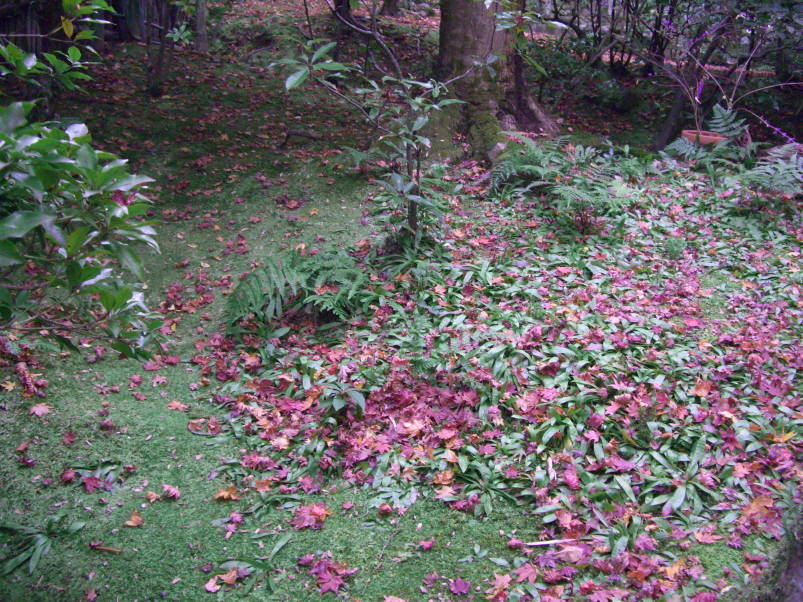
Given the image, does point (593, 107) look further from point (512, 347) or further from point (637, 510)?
point (637, 510)

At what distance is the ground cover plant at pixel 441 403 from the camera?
2.57 m

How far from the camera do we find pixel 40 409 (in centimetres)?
339

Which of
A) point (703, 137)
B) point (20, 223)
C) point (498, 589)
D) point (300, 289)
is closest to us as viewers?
point (20, 223)

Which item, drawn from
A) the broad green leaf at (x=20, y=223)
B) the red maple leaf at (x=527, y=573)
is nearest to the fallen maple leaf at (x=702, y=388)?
the red maple leaf at (x=527, y=573)

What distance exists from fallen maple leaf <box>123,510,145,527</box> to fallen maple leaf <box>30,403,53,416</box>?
1001 mm

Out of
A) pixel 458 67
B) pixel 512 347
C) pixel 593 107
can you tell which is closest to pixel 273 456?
pixel 512 347

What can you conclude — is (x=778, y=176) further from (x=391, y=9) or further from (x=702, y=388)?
(x=391, y=9)

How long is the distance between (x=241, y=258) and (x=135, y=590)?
10.2 feet

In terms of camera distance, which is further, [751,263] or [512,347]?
[751,263]

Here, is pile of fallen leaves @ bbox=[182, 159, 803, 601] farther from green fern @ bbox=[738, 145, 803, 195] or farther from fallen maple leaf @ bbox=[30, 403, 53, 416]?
fallen maple leaf @ bbox=[30, 403, 53, 416]

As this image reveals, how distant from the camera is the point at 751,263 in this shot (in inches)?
181

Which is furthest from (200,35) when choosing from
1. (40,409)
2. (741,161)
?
(741,161)

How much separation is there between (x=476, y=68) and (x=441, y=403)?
4.24m

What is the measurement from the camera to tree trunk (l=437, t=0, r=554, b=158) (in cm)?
611
